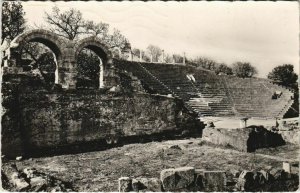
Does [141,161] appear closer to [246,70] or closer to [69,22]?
[69,22]

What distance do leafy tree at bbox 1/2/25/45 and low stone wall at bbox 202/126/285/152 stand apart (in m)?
17.8

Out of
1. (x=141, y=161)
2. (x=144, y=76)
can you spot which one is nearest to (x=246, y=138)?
(x=141, y=161)

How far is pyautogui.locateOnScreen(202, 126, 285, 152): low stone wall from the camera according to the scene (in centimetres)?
1306

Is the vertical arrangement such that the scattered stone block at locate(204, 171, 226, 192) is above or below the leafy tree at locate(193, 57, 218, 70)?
below

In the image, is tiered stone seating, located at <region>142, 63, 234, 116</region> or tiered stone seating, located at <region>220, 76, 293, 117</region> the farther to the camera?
tiered stone seating, located at <region>220, 76, 293, 117</region>

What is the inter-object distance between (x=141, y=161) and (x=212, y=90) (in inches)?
659

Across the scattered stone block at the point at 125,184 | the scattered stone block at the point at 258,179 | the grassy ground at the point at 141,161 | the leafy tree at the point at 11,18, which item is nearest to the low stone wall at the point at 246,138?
the grassy ground at the point at 141,161

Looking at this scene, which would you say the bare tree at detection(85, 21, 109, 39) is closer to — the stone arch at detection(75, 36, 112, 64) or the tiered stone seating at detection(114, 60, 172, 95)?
the tiered stone seating at detection(114, 60, 172, 95)

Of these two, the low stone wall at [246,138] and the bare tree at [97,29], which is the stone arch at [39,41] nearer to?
the low stone wall at [246,138]

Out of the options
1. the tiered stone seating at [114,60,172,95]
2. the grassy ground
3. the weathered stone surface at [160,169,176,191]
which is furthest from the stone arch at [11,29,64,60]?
the tiered stone seating at [114,60,172,95]

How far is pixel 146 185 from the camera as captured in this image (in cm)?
754

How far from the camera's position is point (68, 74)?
14289 mm

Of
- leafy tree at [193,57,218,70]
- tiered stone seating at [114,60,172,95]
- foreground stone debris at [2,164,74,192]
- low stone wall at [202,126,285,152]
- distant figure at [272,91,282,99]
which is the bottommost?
foreground stone debris at [2,164,74,192]

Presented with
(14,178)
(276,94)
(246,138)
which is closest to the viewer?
(14,178)
